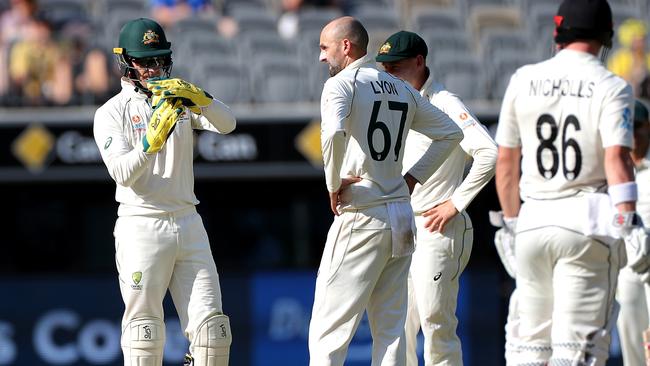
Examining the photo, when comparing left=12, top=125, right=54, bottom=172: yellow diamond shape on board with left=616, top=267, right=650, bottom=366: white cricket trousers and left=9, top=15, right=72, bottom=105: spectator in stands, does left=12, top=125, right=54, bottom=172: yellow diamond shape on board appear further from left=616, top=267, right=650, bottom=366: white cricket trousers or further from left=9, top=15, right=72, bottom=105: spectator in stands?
left=616, top=267, right=650, bottom=366: white cricket trousers

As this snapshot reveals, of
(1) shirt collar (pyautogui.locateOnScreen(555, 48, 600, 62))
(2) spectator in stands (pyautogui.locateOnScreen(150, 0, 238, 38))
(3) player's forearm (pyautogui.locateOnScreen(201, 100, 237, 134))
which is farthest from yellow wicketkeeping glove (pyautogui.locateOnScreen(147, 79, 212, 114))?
(2) spectator in stands (pyautogui.locateOnScreen(150, 0, 238, 38))

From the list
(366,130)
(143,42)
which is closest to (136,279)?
(143,42)

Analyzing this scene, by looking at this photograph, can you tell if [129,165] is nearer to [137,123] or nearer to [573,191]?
[137,123]

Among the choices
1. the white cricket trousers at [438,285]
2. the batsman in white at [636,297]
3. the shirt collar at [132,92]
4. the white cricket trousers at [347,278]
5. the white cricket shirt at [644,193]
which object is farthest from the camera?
the batsman in white at [636,297]

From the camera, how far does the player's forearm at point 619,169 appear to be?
5.92 meters

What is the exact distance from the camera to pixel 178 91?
6.50m

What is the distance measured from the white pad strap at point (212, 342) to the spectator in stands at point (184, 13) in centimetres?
805

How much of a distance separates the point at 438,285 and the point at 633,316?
1872 millimetres

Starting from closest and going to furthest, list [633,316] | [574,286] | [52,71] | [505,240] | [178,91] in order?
1. [574,286]
2. [178,91]
3. [505,240]
4. [633,316]
5. [52,71]

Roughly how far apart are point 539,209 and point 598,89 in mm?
629

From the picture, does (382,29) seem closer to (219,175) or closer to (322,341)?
(219,175)

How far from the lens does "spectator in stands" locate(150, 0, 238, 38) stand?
48.2 feet

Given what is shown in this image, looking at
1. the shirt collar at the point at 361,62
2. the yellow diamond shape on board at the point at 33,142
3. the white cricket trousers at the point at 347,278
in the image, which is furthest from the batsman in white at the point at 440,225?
the yellow diamond shape on board at the point at 33,142

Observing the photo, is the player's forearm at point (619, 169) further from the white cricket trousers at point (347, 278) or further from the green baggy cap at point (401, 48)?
the green baggy cap at point (401, 48)
